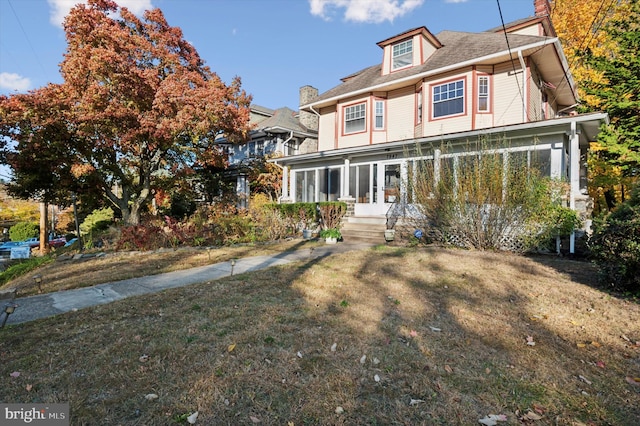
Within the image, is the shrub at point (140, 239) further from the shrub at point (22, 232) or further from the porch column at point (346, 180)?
the shrub at point (22, 232)

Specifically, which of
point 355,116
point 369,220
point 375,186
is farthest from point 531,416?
point 355,116

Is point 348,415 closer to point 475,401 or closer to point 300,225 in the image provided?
point 475,401

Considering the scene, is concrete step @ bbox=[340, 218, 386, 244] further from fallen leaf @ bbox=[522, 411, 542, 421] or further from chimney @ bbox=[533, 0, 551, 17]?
chimney @ bbox=[533, 0, 551, 17]

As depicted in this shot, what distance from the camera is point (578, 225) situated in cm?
812

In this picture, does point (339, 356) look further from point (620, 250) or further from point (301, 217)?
point (301, 217)

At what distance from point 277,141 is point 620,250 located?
712 inches

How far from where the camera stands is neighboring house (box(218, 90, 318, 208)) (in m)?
20.1

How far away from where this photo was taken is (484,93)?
40.4 feet

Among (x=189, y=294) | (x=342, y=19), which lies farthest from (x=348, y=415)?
(x=342, y=19)

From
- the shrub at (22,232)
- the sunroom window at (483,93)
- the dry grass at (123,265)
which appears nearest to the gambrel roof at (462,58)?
the sunroom window at (483,93)

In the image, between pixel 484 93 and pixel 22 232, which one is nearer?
pixel 484 93

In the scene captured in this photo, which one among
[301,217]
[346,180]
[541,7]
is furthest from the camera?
[541,7]

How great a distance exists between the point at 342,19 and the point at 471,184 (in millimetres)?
12048

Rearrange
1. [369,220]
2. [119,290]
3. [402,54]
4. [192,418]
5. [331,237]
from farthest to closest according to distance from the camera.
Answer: [402,54], [369,220], [331,237], [119,290], [192,418]
